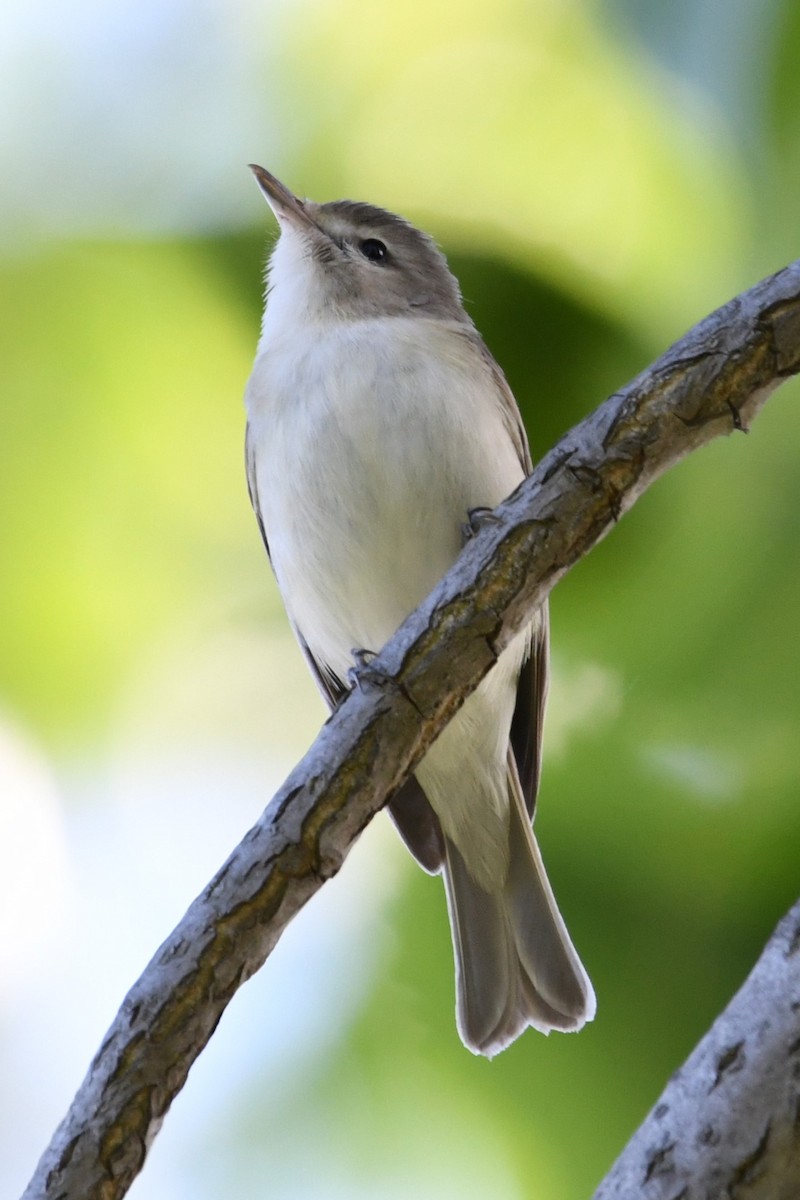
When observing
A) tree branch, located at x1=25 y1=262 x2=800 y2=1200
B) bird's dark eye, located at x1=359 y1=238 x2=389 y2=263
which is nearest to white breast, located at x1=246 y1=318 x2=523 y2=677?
bird's dark eye, located at x1=359 y1=238 x2=389 y2=263

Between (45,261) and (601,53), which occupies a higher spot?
(601,53)

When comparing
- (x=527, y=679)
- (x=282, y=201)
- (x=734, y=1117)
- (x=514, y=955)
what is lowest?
(x=734, y=1117)

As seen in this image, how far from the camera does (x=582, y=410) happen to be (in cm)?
201

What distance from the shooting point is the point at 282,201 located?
1901 millimetres

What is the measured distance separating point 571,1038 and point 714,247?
3.97 feet

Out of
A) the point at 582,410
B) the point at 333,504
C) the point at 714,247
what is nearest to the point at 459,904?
the point at 333,504

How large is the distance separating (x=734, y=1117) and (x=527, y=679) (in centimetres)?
122

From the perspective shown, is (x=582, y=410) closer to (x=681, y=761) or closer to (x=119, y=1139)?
(x=681, y=761)

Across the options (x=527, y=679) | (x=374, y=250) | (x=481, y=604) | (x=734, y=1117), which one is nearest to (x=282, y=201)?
(x=374, y=250)

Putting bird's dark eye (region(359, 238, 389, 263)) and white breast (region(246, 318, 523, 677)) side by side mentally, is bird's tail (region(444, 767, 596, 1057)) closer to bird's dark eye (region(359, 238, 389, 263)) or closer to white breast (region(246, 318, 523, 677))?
white breast (region(246, 318, 523, 677))

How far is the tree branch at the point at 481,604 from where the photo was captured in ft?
3.46

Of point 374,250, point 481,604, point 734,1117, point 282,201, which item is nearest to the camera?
point 734,1117

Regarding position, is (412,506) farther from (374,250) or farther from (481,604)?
(481,604)

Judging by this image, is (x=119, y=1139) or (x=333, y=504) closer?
(x=119, y=1139)
